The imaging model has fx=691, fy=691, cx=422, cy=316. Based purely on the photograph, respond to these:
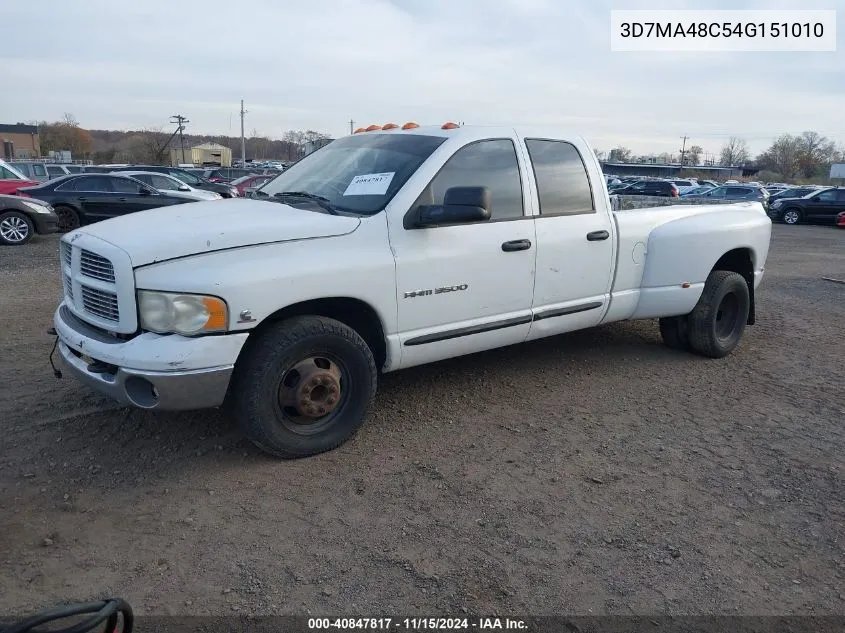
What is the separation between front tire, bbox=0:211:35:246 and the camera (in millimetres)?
12906

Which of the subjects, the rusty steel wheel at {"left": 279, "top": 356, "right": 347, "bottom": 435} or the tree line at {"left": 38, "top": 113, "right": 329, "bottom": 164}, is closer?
the rusty steel wheel at {"left": 279, "top": 356, "right": 347, "bottom": 435}

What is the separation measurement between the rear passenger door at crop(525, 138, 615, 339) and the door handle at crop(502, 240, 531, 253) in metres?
0.12

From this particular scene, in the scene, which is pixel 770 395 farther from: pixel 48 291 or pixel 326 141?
pixel 48 291

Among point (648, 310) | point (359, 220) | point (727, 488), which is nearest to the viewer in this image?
point (727, 488)

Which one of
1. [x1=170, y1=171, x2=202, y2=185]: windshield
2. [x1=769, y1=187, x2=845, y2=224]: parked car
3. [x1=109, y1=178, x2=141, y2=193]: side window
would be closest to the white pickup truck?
[x1=109, y1=178, x2=141, y2=193]: side window

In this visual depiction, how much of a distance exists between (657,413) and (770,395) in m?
1.09

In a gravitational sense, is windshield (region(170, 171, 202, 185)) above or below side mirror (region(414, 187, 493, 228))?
above

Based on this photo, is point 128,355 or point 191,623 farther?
point 128,355

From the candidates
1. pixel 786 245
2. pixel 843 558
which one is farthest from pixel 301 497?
pixel 786 245

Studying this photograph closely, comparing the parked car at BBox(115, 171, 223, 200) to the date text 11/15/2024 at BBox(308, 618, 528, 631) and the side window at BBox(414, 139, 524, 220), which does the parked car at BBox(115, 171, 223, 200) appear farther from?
the date text 11/15/2024 at BBox(308, 618, 528, 631)

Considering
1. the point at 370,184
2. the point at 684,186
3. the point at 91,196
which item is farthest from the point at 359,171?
the point at 684,186

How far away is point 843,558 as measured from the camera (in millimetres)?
3090

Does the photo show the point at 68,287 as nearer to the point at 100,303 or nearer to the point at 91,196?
the point at 100,303

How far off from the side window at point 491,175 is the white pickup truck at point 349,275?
0.01m
